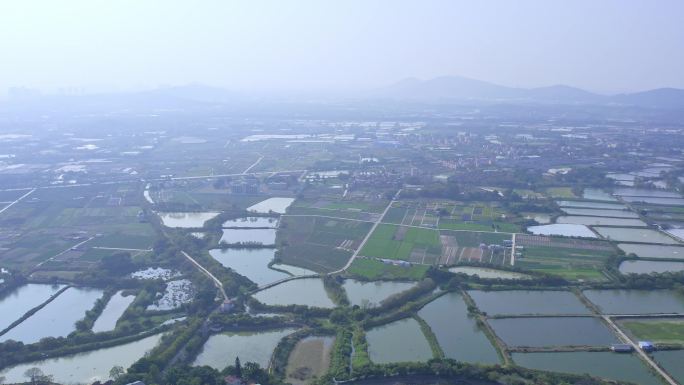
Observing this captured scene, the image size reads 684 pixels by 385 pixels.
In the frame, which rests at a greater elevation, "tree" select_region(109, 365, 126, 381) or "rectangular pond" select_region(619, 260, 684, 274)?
"rectangular pond" select_region(619, 260, 684, 274)

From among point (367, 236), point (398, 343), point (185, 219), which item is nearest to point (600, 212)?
point (367, 236)

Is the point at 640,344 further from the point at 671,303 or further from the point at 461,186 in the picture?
the point at 461,186

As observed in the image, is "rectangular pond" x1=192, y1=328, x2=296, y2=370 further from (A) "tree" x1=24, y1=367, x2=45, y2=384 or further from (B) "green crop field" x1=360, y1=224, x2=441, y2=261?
(B) "green crop field" x1=360, y1=224, x2=441, y2=261

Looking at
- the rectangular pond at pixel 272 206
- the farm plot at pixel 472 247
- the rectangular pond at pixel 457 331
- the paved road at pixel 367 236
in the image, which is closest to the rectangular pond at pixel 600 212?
the farm plot at pixel 472 247

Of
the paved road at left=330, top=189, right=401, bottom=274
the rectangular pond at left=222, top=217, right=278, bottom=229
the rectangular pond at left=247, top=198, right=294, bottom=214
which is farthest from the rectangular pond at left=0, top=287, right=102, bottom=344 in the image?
the rectangular pond at left=247, top=198, right=294, bottom=214

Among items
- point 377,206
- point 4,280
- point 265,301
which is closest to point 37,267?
point 4,280

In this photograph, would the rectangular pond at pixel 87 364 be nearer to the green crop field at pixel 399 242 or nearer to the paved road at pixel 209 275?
the paved road at pixel 209 275
